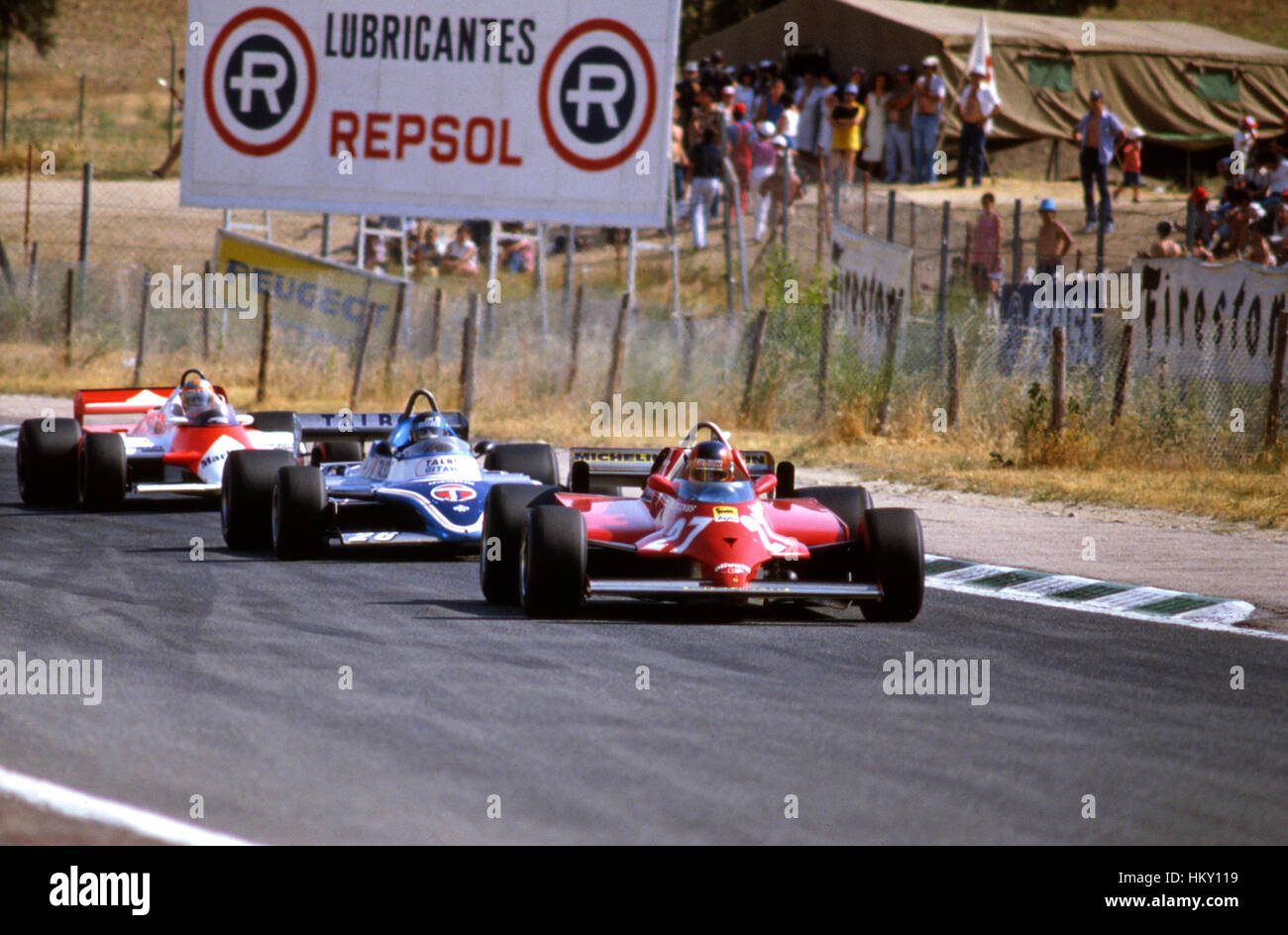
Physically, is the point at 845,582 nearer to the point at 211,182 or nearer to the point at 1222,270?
the point at 1222,270

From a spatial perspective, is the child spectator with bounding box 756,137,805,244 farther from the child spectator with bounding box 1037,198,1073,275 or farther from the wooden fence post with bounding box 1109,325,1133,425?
the wooden fence post with bounding box 1109,325,1133,425

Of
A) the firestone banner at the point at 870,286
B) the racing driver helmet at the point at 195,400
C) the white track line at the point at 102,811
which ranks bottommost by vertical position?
the white track line at the point at 102,811

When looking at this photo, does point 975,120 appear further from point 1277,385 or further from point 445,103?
point 1277,385

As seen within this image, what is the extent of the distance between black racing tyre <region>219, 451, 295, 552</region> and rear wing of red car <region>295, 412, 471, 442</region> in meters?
0.85

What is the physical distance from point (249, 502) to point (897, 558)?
5.34 m

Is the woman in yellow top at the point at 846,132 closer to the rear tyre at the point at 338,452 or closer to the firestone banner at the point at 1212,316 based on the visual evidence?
the firestone banner at the point at 1212,316

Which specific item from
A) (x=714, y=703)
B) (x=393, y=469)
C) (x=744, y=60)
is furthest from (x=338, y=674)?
(x=744, y=60)

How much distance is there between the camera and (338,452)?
14945mm

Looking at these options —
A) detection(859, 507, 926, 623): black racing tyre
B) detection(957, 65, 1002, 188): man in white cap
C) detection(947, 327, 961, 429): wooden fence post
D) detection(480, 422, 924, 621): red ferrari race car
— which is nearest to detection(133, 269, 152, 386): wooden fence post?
detection(947, 327, 961, 429): wooden fence post

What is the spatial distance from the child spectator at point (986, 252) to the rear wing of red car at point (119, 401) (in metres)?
10.6

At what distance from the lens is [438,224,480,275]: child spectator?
114ft

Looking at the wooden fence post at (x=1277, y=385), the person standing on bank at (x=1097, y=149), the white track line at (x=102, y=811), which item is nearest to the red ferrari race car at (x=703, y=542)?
the white track line at (x=102, y=811)

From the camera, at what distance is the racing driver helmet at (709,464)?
10.7 meters
